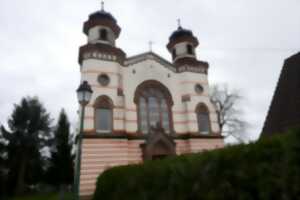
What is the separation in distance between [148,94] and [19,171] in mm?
21780

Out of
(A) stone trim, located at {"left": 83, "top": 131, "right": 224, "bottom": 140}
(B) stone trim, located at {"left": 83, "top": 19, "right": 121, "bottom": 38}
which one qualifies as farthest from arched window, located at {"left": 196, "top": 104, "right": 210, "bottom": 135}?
(B) stone trim, located at {"left": 83, "top": 19, "right": 121, "bottom": 38}

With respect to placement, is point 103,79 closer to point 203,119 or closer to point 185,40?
point 203,119

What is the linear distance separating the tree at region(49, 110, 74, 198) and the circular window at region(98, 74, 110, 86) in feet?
62.3

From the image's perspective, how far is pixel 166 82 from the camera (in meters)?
21.3

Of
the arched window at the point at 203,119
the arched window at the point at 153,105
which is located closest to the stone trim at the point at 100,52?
the arched window at the point at 153,105

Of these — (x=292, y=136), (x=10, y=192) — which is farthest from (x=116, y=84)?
(x=10, y=192)

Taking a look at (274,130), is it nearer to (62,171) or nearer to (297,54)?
(297,54)

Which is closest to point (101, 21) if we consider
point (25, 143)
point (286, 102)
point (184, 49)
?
point (184, 49)

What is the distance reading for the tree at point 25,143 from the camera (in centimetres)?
3103

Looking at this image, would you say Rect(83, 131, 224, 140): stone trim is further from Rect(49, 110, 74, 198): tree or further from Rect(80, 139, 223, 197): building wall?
Rect(49, 110, 74, 198): tree

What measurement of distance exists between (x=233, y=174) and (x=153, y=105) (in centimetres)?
1562

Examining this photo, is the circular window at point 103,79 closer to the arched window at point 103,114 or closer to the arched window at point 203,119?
the arched window at point 103,114

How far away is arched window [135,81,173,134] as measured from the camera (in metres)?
19.5

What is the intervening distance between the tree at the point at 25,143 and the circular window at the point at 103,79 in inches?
747
